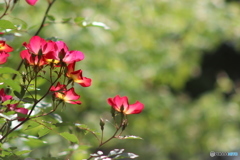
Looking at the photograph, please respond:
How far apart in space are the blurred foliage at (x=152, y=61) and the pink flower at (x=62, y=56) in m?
1.76

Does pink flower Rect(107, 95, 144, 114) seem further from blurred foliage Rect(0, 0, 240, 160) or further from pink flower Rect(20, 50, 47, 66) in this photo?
blurred foliage Rect(0, 0, 240, 160)

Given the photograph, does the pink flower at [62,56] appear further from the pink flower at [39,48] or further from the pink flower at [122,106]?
the pink flower at [122,106]

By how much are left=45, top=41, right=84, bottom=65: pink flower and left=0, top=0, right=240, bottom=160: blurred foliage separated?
176 cm

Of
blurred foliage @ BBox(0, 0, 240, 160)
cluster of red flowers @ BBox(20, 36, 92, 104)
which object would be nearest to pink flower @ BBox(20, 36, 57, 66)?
cluster of red flowers @ BBox(20, 36, 92, 104)

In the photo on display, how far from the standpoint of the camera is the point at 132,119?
3.94 m

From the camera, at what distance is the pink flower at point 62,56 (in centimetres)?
75

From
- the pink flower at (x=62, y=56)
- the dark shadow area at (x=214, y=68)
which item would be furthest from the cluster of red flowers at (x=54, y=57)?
the dark shadow area at (x=214, y=68)

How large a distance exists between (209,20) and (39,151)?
180cm

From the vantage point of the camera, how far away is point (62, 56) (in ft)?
2.45

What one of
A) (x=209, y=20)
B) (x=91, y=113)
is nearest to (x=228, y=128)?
(x=209, y=20)

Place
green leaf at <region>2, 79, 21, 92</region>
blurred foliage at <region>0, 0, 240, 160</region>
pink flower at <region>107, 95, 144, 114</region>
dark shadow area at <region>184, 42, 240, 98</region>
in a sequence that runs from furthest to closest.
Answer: dark shadow area at <region>184, 42, 240, 98</region>
blurred foliage at <region>0, 0, 240, 160</region>
pink flower at <region>107, 95, 144, 114</region>
green leaf at <region>2, 79, 21, 92</region>

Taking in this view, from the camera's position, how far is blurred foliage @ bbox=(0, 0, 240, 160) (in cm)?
292

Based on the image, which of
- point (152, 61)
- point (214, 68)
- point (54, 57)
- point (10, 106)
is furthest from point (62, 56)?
point (214, 68)

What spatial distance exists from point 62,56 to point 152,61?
3094 millimetres
